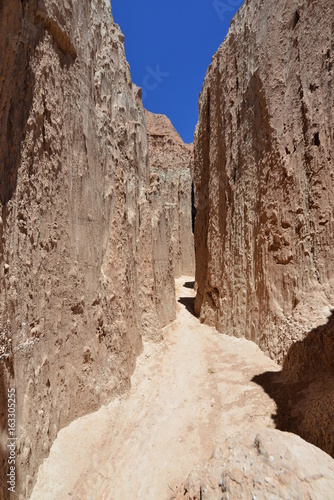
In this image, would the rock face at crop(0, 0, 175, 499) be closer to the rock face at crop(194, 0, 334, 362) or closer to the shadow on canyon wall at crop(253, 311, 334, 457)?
the shadow on canyon wall at crop(253, 311, 334, 457)

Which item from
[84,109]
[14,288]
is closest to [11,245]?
[14,288]

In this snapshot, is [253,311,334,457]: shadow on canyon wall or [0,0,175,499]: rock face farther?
[253,311,334,457]: shadow on canyon wall

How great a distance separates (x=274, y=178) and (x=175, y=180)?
1878 centimetres

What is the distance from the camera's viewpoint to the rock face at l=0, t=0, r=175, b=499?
3.49 m

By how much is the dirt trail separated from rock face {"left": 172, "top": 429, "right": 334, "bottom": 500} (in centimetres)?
80

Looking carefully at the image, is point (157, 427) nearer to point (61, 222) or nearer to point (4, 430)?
point (4, 430)

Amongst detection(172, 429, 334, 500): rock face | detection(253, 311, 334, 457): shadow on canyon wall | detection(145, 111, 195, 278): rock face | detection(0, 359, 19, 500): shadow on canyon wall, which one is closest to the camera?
detection(172, 429, 334, 500): rock face

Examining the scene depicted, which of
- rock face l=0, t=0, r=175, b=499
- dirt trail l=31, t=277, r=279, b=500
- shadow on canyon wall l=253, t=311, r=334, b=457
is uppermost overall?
rock face l=0, t=0, r=175, b=499

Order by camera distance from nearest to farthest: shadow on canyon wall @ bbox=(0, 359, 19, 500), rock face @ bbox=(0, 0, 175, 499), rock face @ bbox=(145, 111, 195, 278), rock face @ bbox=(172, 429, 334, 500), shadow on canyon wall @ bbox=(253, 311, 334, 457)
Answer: rock face @ bbox=(172, 429, 334, 500), shadow on canyon wall @ bbox=(0, 359, 19, 500), rock face @ bbox=(0, 0, 175, 499), shadow on canyon wall @ bbox=(253, 311, 334, 457), rock face @ bbox=(145, 111, 195, 278)

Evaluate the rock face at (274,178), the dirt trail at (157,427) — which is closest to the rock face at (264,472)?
the dirt trail at (157,427)

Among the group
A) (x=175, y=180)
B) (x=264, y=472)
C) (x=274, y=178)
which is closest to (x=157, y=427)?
(x=264, y=472)

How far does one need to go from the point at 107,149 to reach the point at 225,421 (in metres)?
5.61

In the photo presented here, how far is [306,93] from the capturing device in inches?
291

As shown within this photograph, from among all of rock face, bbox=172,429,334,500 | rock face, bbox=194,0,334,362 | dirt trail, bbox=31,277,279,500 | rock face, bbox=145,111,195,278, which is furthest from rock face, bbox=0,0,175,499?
rock face, bbox=145,111,195,278
